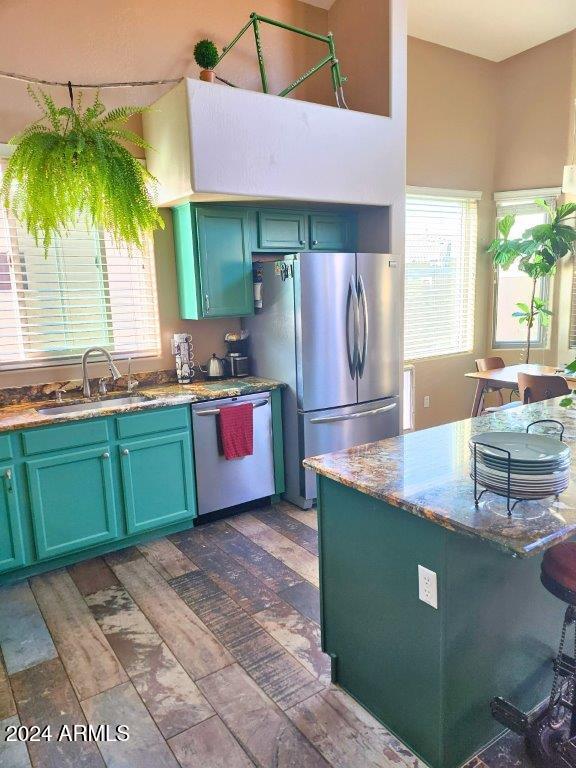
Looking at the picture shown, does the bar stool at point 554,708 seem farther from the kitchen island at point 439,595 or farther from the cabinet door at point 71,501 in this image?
the cabinet door at point 71,501

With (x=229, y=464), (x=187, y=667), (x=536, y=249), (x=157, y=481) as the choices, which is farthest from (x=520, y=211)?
(x=187, y=667)

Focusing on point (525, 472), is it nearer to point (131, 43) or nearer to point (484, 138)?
point (131, 43)

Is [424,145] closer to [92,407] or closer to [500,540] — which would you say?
[92,407]

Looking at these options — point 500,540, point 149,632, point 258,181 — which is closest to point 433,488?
point 500,540

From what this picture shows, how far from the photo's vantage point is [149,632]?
7.97 ft

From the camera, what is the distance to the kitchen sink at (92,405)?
3.21 metres

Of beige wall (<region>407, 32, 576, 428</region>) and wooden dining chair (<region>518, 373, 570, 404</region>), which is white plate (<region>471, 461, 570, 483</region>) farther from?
beige wall (<region>407, 32, 576, 428</region>)

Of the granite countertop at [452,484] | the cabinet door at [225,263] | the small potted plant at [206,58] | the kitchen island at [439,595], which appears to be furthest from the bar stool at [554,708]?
the small potted plant at [206,58]

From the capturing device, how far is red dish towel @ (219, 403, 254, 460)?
3.44m

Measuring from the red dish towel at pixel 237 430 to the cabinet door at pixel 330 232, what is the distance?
147cm

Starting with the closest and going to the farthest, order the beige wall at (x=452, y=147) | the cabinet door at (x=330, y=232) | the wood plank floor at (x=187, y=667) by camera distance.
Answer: the wood plank floor at (x=187, y=667)
the cabinet door at (x=330, y=232)
the beige wall at (x=452, y=147)

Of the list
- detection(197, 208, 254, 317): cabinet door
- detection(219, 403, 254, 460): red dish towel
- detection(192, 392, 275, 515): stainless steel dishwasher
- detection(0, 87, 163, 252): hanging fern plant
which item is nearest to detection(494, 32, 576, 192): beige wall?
detection(197, 208, 254, 317): cabinet door

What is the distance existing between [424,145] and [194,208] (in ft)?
8.69

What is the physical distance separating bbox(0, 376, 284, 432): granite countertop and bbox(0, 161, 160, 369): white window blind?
0.31 metres
